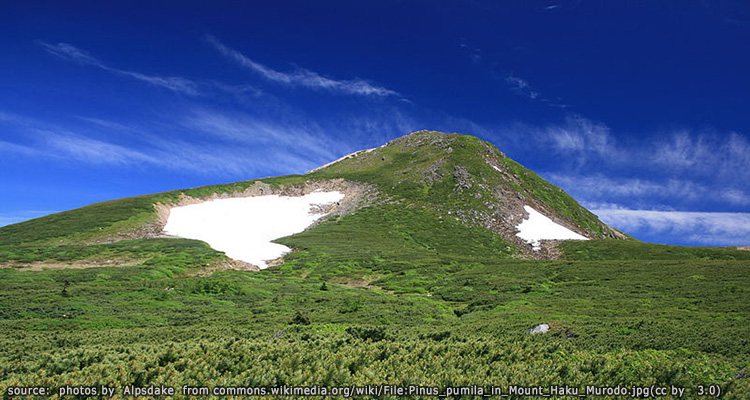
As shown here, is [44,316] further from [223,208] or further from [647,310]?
[223,208]

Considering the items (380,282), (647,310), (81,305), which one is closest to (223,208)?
(380,282)

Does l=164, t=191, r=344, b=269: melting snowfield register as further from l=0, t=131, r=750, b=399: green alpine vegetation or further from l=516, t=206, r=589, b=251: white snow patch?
l=516, t=206, r=589, b=251: white snow patch

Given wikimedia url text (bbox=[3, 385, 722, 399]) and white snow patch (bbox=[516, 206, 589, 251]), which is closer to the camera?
wikimedia url text (bbox=[3, 385, 722, 399])

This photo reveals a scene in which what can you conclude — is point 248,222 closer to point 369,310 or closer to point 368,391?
point 369,310

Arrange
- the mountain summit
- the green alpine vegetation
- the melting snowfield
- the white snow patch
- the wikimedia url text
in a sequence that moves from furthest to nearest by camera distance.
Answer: the white snow patch → the mountain summit → the melting snowfield → the green alpine vegetation → the wikimedia url text

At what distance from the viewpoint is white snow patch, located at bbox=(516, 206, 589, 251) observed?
76.7m

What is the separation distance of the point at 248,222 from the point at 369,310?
6860cm

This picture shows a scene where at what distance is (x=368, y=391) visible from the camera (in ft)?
26.8

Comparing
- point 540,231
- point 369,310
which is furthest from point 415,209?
point 369,310

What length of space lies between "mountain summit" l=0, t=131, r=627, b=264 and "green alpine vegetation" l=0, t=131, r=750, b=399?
2.86ft

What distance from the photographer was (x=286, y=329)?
1734 centimetres

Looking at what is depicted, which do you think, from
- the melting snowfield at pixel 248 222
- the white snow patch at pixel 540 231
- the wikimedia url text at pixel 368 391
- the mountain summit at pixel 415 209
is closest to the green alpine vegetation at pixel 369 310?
the wikimedia url text at pixel 368 391

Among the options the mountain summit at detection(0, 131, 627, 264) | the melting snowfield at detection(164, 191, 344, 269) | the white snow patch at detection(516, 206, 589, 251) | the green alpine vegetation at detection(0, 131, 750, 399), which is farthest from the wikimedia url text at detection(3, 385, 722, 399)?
the white snow patch at detection(516, 206, 589, 251)

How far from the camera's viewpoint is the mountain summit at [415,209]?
6969 cm
